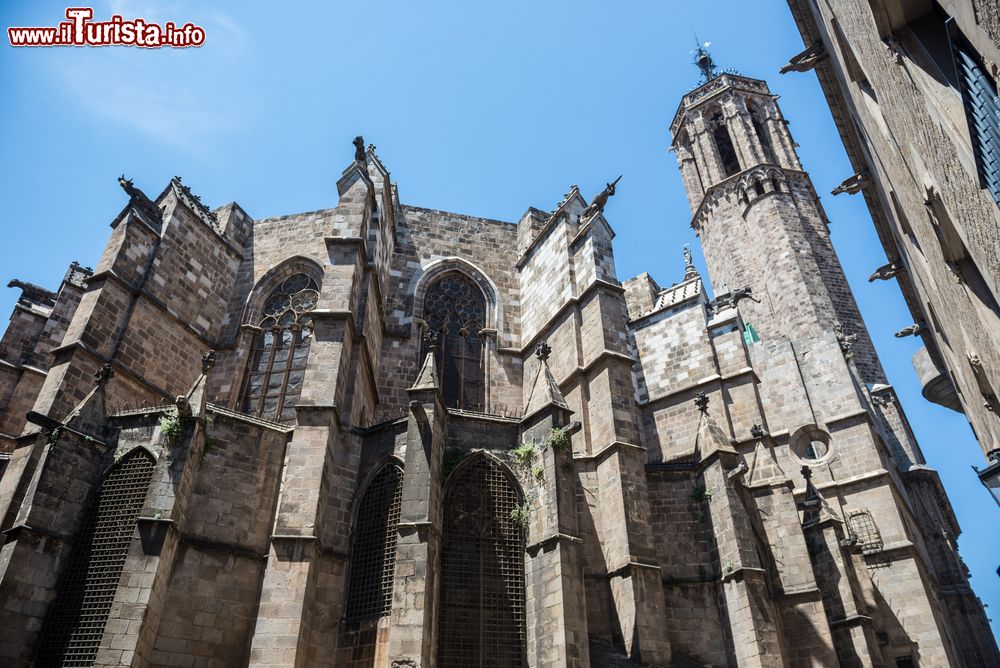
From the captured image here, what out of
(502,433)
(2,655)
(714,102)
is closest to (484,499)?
(502,433)

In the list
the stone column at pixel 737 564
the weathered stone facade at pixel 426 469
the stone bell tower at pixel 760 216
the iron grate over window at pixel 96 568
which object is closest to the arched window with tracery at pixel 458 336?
the weathered stone facade at pixel 426 469

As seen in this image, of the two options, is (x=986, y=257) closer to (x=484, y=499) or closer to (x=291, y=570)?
(x=484, y=499)

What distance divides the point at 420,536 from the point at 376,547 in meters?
1.42

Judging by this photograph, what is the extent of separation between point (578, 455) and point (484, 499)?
107 inches

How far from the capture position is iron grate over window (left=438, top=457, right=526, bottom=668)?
35.1 feet

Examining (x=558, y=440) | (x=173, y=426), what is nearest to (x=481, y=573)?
(x=558, y=440)

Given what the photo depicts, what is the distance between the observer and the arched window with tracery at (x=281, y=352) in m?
15.2

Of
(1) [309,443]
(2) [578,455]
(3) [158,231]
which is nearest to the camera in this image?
(1) [309,443]

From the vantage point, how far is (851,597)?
560 inches

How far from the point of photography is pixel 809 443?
2041 cm

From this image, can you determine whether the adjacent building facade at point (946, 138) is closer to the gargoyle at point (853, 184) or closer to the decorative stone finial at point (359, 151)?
the gargoyle at point (853, 184)

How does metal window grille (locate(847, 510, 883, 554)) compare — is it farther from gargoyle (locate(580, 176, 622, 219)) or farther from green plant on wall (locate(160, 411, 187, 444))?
green plant on wall (locate(160, 411, 187, 444))

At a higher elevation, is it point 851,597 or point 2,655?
point 851,597

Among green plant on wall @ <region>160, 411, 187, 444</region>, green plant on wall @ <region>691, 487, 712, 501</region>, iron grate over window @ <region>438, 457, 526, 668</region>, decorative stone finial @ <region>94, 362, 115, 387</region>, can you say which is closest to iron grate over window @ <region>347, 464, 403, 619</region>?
iron grate over window @ <region>438, 457, 526, 668</region>
